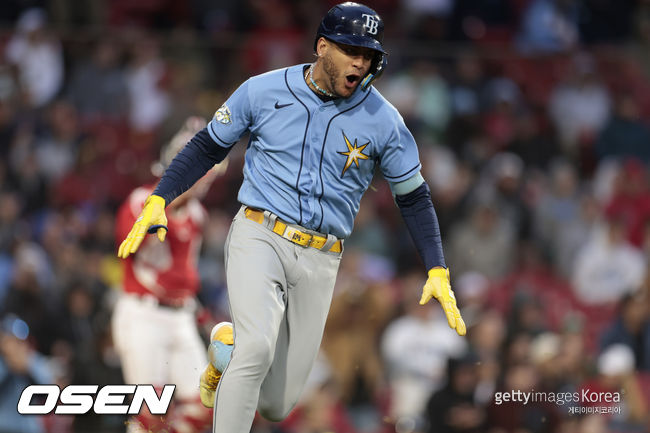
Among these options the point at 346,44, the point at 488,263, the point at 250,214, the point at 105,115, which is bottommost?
the point at 488,263

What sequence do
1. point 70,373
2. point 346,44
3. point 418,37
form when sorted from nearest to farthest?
point 346,44
point 70,373
point 418,37

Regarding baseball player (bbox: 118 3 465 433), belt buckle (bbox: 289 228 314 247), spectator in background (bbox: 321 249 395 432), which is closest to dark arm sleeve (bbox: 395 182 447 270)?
baseball player (bbox: 118 3 465 433)

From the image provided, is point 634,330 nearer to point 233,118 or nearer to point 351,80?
point 351,80

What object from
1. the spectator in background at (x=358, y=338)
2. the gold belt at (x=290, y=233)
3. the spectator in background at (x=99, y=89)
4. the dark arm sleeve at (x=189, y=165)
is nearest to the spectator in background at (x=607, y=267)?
the spectator in background at (x=358, y=338)

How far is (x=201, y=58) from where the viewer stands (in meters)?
10.9

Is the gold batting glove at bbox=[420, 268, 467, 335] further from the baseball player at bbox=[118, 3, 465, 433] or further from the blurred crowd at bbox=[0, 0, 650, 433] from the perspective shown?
the blurred crowd at bbox=[0, 0, 650, 433]

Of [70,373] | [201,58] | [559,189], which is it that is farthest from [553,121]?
[70,373]

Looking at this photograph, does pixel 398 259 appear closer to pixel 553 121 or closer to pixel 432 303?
pixel 432 303

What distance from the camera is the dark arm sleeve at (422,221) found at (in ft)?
17.5

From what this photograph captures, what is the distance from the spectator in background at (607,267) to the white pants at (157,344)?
4.77 metres

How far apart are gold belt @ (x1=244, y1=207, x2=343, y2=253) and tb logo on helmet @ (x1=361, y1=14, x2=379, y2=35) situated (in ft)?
3.39

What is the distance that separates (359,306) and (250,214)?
4347mm

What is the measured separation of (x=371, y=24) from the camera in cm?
512

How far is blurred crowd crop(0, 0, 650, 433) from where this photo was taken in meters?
9.20
